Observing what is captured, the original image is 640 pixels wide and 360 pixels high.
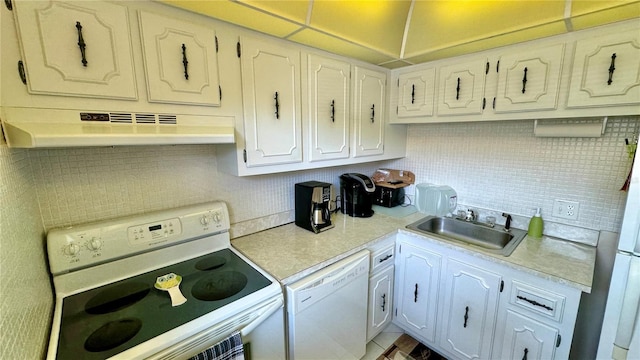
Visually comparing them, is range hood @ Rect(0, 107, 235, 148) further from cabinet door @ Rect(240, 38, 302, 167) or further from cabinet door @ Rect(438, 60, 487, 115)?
cabinet door @ Rect(438, 60, 487, 115)

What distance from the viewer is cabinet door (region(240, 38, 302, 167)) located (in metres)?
1.29

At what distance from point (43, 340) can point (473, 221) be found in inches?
90.7

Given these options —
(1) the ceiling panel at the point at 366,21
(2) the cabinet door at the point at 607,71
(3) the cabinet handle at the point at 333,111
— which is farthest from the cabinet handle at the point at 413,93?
(2) the cabinet door at the point at 607,71

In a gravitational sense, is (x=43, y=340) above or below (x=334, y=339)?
above

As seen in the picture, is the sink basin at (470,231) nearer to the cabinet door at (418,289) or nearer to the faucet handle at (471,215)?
the faucet handle at (471,215)

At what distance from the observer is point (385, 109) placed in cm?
201

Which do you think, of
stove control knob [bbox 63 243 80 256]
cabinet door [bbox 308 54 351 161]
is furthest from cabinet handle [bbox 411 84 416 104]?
stove control knob [bbox 63 243 80 256]

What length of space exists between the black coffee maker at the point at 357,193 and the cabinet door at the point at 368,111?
19cm

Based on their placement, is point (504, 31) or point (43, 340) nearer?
point (43, 340)

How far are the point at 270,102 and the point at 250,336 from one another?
1.10 metres

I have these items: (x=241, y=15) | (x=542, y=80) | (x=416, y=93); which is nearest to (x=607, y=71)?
(x=542, y=80)

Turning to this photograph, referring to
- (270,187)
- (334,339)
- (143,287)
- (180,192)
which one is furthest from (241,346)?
(270,187)

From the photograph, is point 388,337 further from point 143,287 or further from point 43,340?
point 43,340

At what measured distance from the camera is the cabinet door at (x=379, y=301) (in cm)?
169
